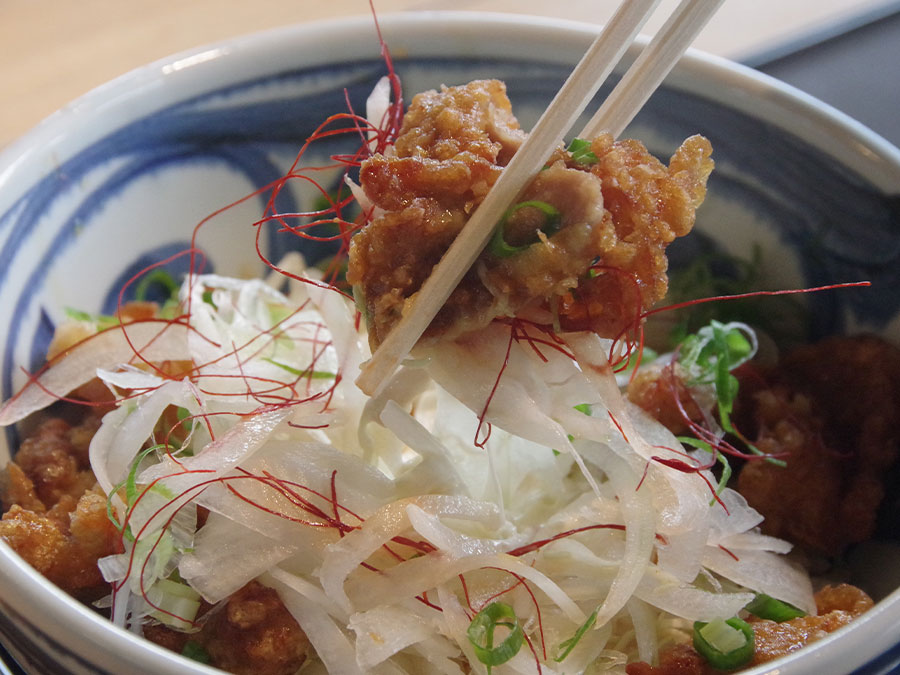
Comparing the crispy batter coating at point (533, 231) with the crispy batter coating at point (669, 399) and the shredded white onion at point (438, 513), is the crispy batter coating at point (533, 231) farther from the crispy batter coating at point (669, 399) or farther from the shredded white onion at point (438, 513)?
the crispy batter coating at point (669, 399)

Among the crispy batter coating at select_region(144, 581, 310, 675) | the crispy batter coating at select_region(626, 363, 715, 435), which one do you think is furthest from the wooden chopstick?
the crispy batter coating at select_region(144, 581, 310, 675)

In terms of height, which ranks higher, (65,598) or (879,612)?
(879,612)

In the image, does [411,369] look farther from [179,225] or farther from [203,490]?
[179,225]

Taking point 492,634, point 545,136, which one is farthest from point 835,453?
point 545,136

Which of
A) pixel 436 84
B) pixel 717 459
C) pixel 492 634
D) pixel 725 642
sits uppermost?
pixel 436 84

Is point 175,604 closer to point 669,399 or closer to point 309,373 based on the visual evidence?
point 309,373

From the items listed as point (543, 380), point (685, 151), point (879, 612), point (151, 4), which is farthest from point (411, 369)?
point (151, 4)
